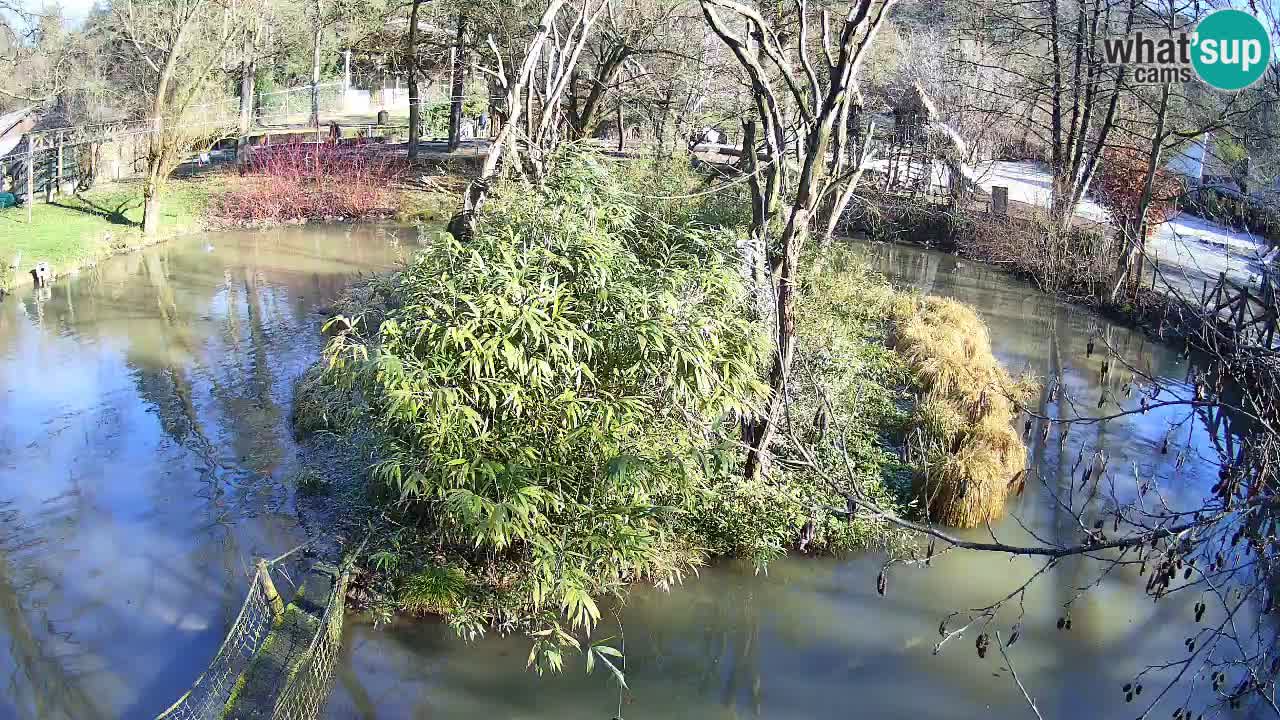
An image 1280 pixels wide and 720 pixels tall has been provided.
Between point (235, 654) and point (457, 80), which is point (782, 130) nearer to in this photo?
point (235, 654)

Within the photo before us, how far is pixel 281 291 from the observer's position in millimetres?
14094

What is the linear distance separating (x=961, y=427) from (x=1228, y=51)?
183 inches

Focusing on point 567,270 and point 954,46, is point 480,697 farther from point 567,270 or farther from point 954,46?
point 954,46

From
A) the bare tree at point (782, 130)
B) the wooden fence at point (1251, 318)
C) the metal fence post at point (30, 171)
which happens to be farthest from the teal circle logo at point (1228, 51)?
the metal fence post at point (30, 171)

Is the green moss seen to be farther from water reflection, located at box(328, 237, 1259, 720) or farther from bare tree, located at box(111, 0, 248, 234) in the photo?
bare tree, located at box(111, 0, 248, 234)

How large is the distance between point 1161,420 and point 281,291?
1127 cm

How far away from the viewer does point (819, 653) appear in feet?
21.0

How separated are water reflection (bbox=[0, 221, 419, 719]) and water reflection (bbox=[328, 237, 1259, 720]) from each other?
1.34 m

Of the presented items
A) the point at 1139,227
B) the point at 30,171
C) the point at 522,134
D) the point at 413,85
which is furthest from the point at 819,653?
the point at 413,85

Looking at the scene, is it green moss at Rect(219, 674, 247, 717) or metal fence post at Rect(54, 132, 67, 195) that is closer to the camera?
green moss at Rect(219, 674, 247, 717)

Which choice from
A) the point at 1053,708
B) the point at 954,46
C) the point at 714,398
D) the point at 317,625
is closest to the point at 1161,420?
the point at 1053,708

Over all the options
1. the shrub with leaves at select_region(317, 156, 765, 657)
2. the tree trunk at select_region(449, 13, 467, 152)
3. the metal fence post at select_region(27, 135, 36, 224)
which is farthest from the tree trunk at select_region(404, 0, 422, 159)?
the shrub with leaves at select_region(317, 156, 765, 657)

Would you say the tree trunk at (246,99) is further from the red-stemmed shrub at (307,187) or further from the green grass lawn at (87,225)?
the green grass lawn at (87,225)

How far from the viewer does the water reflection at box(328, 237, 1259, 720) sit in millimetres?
5836
